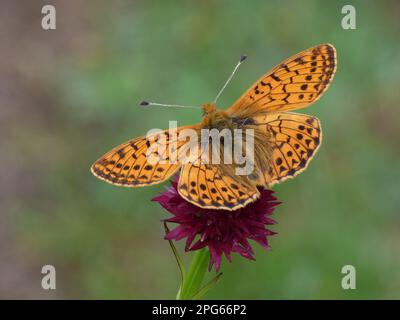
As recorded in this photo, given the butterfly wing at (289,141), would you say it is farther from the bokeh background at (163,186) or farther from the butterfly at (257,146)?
the bokeh background at (163,186)

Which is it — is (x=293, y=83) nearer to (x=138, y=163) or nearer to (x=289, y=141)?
(x=289, y=141)

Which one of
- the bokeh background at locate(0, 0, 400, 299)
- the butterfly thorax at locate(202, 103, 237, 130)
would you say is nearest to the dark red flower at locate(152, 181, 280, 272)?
the butterfly thorax at locate(202, 103, 237, 130)

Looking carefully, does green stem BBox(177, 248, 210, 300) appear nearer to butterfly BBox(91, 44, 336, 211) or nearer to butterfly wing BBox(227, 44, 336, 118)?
butterfly BBox(91, 44, 336, 211)

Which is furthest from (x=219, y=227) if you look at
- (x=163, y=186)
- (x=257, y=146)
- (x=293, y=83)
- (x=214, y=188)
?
(x=163, y=186)

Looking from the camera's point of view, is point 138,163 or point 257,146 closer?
point 138,163

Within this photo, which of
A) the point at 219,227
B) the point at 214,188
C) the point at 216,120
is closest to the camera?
the point at 214,188

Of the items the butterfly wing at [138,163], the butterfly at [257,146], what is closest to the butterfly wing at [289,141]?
the butterfly at [257,146]
